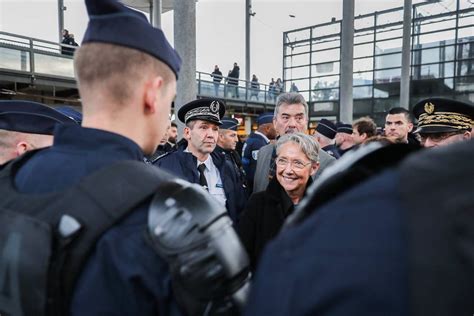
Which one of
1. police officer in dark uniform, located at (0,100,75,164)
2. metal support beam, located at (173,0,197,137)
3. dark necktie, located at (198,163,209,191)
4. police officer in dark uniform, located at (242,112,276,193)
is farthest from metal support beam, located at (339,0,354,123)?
police officer in dark uniform, located at (0,100,75,164)

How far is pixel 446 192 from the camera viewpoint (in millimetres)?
506

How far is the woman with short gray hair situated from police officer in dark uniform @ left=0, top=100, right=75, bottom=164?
4.37 feet

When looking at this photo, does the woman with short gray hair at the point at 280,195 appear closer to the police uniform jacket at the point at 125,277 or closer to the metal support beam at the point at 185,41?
the police uniform jacket at the point at 125,277

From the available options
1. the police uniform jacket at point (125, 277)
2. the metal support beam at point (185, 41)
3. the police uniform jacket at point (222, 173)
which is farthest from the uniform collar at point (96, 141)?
the metal support beam at point (185, 41)

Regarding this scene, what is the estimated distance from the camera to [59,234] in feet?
2.99

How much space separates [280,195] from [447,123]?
1.30m

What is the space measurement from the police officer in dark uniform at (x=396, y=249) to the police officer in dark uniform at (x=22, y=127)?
6.22ft

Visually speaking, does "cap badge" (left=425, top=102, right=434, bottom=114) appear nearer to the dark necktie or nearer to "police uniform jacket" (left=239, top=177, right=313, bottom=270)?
"police uniform jacket" (left=239, top=177, right=313, bottom=270)

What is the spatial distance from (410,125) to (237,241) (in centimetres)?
476

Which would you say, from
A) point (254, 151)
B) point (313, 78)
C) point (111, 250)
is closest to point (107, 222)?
point (111, 250)

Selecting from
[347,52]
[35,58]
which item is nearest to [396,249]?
[347,52]

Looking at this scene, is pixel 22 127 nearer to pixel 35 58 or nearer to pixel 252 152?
pixel 252 152

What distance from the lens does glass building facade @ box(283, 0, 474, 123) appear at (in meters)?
17.4

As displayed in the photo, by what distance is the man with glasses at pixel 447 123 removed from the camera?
101 inches
